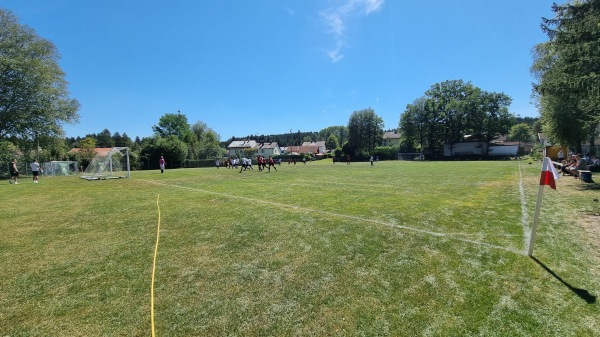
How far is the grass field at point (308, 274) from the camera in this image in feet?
11.5

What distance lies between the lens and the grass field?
350cm

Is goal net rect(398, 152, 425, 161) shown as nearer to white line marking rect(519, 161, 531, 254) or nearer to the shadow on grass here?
white line marking rect(519, 161, 531, 254)

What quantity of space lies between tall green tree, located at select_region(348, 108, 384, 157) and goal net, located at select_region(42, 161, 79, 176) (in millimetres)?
62760

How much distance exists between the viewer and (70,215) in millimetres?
9477

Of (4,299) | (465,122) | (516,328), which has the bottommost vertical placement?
(516,328)

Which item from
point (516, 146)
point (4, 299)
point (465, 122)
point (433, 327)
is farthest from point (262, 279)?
point (516, 146)

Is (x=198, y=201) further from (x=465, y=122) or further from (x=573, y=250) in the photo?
(x=465, y=122)

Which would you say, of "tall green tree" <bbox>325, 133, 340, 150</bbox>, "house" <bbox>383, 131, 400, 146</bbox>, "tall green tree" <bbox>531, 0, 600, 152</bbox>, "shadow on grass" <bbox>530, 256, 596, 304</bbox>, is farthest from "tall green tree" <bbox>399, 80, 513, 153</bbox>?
"shadow on grass" <bbox>530, 256, 596, 304</bbox>

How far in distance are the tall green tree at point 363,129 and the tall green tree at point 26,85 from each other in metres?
65.4

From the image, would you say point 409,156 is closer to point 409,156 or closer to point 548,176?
point 409,156

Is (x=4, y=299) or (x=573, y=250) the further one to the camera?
(x=573, y=250)

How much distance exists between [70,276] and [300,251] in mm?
3944

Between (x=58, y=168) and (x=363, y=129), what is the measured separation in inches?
2689

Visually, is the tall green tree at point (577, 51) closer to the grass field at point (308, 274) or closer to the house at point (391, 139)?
the grass field at point (308, 274)
